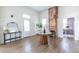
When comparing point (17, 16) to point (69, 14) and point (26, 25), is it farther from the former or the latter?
point (69, 14)

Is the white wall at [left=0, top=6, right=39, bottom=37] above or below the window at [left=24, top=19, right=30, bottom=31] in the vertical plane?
above

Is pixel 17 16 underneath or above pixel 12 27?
above

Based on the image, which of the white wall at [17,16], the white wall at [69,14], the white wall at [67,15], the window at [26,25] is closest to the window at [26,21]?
the window at [26,25]

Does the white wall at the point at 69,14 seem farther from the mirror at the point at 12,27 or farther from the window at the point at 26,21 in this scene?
the mirror at the point at 12,27

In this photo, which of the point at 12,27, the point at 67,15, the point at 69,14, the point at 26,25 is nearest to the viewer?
the point at 26,25

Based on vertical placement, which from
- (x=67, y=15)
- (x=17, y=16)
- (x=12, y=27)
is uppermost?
(x=67, y=15)

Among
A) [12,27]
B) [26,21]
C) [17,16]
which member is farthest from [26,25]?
[12,27]

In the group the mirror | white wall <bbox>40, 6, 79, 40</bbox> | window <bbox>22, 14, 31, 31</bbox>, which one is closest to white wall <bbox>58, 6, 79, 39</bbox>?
white wall <bbox>40, 6, 79, 40</bbox>

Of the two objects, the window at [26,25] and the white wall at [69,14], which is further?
the white wall at [69,14]

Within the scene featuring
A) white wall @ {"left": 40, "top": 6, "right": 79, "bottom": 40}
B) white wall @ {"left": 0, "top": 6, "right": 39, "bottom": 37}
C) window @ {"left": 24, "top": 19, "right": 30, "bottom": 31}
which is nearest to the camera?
white wall @ {"left": 0, "top": 6, "right": 39, "bottom": 37}

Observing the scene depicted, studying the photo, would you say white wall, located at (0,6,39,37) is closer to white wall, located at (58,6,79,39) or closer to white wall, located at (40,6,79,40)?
white wall, located at (40,6,79,40)
